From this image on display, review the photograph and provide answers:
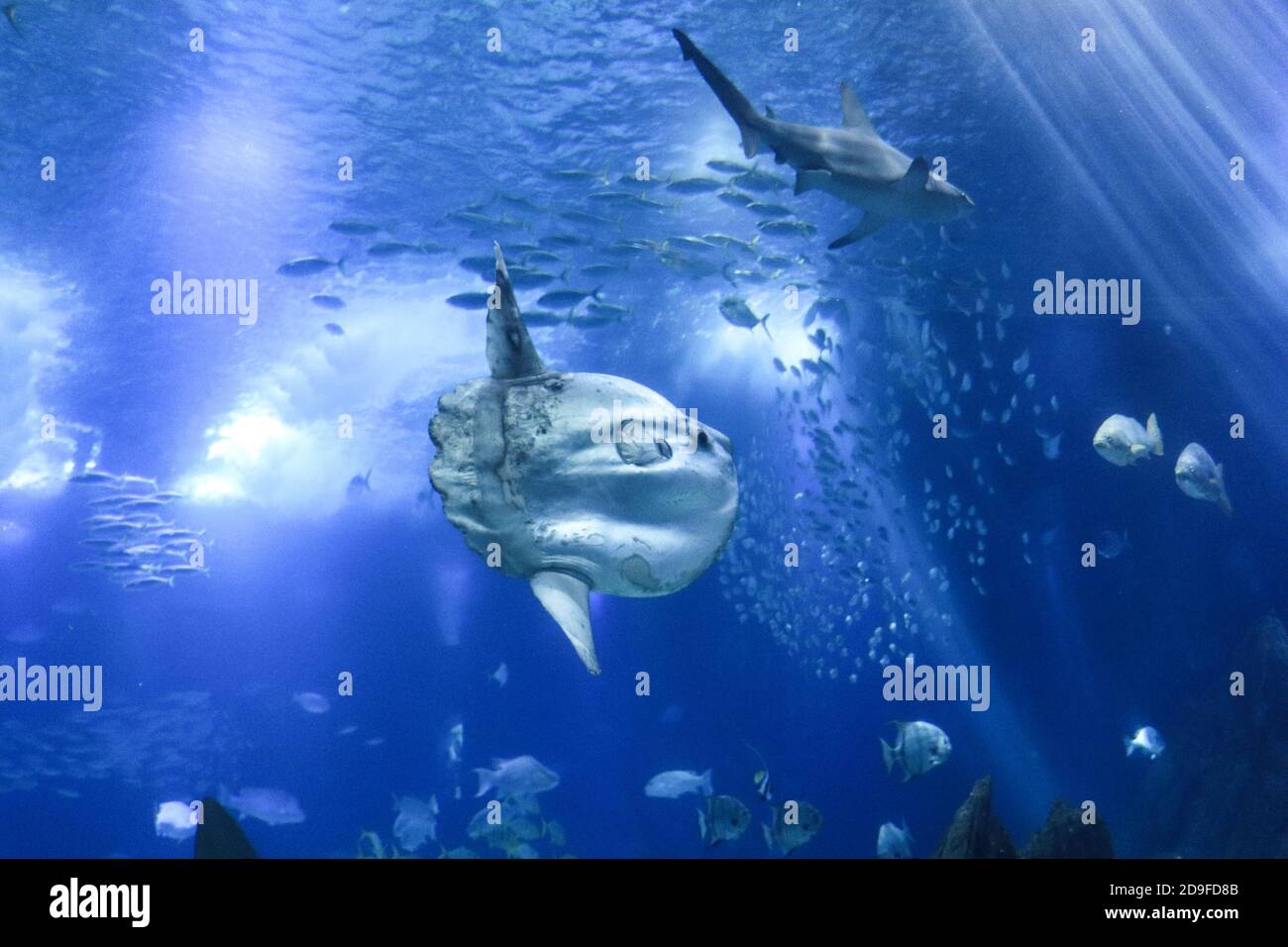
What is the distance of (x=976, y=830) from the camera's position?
576 cm

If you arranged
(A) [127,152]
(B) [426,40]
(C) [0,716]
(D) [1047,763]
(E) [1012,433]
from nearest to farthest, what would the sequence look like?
(B) [426,40] → (A) [127,152] → (E) [1012,433] → (D) [1047,763] → (C) [0,716]

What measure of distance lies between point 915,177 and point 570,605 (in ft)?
15.0

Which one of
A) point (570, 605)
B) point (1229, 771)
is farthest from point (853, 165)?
point (1229, 771)

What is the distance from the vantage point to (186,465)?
1816 centimetres

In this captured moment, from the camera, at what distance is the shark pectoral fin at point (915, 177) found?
239 inches

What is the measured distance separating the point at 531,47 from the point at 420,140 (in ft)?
8.08

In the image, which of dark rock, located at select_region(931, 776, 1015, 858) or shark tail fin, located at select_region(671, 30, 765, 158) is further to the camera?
dark rock, located at select_region(931, 776, 1015, 858)

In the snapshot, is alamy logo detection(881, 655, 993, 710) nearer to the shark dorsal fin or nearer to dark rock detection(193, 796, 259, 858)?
the shark dorsal fin

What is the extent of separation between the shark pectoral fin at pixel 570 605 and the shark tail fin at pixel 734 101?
11.4 feet

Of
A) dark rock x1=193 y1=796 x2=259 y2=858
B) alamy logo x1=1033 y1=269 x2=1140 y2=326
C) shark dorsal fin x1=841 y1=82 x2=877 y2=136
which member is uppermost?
alamy logo x1=1033 y1=269 x2=1140 y2=326

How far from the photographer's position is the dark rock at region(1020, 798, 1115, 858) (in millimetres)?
7203

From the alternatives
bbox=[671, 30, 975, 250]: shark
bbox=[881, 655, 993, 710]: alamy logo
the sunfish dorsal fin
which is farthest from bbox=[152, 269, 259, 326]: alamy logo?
bbox=[881, 655, 993, 710]: alamy logo

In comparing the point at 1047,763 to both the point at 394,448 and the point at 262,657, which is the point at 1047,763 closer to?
the point at 394,448

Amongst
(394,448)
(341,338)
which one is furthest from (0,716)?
(341,338)
